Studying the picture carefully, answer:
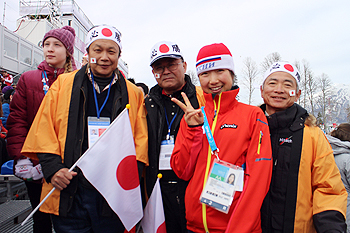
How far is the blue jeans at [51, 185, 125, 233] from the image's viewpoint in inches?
72.8

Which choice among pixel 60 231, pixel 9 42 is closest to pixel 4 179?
pixel 60 231

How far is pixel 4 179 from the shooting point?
2.96 m

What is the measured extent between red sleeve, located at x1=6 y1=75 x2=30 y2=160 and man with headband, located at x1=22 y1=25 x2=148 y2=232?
1.36 feet

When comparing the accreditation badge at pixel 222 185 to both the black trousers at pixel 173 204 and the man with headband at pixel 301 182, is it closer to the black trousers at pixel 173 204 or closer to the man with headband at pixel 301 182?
the man with headband at pixel 301 182

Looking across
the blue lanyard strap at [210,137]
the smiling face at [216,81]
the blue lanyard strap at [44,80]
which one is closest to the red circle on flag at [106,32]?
the blue lanyard strap at [44,80]

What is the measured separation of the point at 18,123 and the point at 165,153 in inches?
60.8

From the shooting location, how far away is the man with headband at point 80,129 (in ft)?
5.93

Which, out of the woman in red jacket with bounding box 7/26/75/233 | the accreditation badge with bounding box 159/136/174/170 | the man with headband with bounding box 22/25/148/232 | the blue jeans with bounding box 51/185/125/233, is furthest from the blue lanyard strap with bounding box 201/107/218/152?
the woman in red jacket with bounding box 7/26/75/233

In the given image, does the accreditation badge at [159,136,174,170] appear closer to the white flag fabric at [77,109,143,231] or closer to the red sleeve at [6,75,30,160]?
the white flag fabric at [77,109,143,231]

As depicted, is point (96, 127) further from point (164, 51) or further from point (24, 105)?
point (164, 51)

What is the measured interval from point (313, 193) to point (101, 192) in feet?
5.78

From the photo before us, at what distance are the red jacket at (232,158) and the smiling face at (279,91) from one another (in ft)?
1.39

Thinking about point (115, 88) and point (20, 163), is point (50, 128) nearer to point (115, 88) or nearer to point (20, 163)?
point (20, 163)

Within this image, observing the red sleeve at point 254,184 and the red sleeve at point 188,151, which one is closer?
the red sleeve at point 254,184
